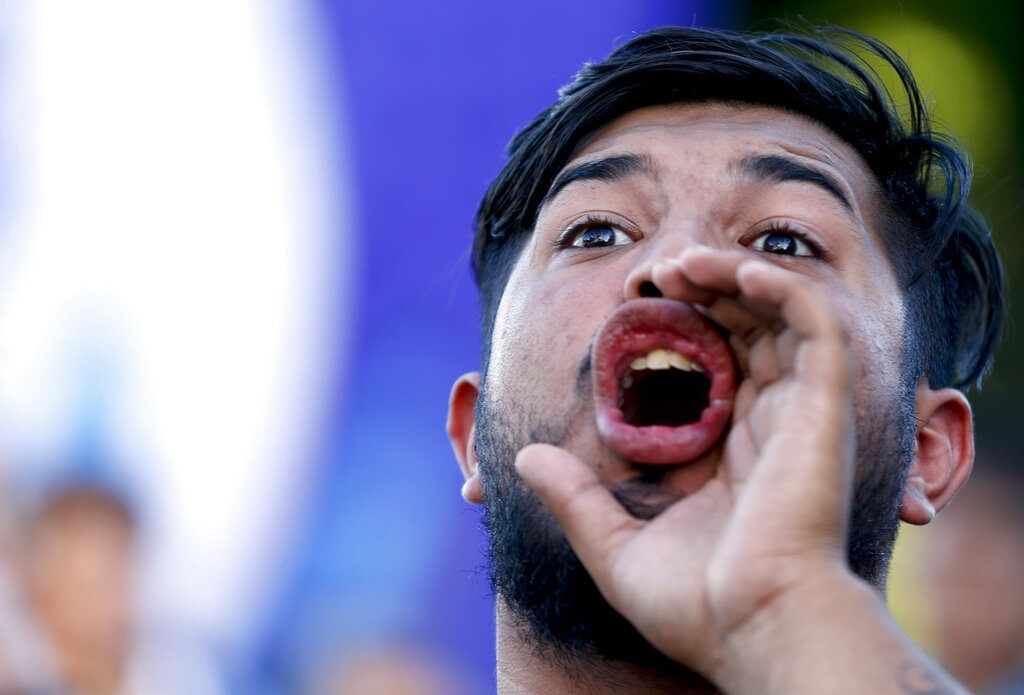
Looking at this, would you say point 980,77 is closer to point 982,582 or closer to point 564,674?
point 982,582

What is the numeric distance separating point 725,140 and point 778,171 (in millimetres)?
125

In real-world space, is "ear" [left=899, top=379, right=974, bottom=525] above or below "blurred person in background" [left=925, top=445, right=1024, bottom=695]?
below

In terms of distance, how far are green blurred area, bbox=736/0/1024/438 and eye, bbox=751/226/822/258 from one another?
2941 mm

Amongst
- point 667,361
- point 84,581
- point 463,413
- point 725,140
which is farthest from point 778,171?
point 84,581

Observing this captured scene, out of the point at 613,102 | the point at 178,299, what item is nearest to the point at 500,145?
the point at 178,299

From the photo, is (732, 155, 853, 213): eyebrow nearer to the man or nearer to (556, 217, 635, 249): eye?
the man

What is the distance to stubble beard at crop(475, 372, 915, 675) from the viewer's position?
1995 millimetres

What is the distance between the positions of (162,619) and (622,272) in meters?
2.07

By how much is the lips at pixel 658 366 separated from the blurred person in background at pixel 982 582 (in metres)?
2.08

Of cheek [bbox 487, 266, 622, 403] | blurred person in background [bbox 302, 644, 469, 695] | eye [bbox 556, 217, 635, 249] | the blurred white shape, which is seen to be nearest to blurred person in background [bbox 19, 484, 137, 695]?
the blurred white shape

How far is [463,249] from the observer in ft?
13.3

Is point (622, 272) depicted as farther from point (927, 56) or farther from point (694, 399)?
point (927, 56)

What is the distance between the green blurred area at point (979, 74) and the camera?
4996 mm

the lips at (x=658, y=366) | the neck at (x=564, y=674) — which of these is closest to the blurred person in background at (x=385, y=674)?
the neck at (x=564, y=674)
